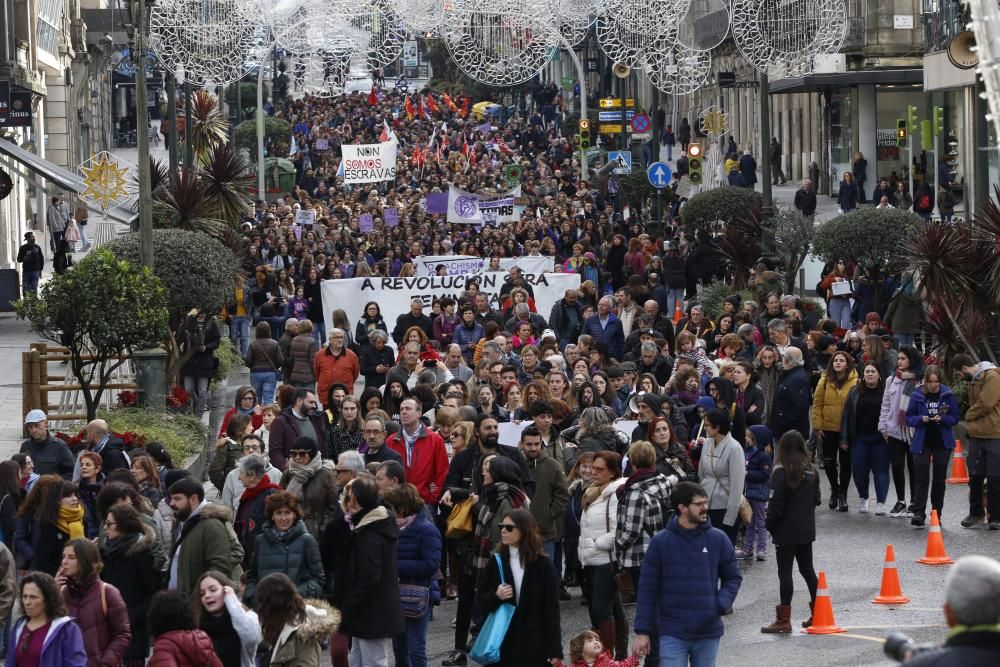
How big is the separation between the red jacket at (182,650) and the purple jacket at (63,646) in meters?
0.41

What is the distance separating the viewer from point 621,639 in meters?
11.1

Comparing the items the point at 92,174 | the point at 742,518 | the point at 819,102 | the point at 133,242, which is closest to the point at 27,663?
the point at 742,518

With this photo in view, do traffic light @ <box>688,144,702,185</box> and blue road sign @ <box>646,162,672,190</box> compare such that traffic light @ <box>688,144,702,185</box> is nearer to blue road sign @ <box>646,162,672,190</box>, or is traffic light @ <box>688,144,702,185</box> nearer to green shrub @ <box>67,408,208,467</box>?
blue road sign @ <box>646,162,672,190</box>

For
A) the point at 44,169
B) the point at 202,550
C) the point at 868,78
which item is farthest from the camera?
the point at 868,78

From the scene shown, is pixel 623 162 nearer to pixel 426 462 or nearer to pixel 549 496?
pixel 426 462

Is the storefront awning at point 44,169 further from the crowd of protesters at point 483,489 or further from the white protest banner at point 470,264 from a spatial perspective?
the crowd of protesters at point 483,489

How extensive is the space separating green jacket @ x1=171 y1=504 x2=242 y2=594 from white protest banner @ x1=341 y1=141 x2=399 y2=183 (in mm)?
32669

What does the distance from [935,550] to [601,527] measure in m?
3.85

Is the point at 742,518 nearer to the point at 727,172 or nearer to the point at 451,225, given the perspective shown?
the point at 451,225

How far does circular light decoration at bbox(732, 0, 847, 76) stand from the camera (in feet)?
92.4

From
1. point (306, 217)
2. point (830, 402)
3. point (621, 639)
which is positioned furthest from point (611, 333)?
point (306, 217)

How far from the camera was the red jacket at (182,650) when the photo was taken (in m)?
8.15

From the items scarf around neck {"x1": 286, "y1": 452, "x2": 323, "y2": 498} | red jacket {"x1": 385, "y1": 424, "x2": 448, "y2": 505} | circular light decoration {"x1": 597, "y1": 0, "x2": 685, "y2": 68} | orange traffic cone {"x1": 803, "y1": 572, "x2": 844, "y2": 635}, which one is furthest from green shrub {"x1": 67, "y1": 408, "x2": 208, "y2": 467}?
circular light decoration {"x1": 597, "y1": 0, "x2": 685, "y2": 68}

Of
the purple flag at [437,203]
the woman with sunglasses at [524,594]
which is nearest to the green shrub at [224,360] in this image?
the purple flag at [437,203]
